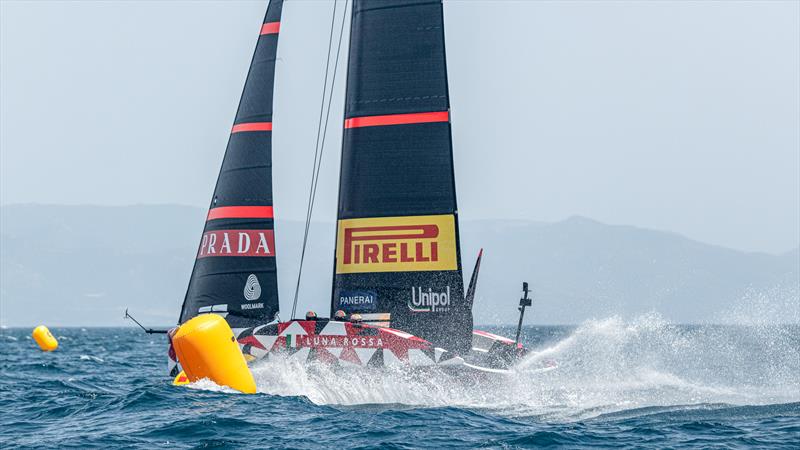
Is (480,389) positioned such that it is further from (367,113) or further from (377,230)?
(367,113)

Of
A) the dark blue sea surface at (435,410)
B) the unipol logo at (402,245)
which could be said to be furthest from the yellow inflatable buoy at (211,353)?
the unipol logo at (402,245)

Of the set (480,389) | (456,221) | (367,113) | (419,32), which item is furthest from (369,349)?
(419,32)

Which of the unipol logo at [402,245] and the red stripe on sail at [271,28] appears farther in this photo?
the red stripe on sail at [271,28]

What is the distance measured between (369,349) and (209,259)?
5.07m

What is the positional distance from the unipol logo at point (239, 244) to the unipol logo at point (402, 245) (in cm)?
202

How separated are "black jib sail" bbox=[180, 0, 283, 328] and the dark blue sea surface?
7.83 ft

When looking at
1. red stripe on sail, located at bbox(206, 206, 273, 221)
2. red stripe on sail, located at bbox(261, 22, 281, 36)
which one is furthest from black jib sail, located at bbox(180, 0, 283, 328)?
red stripe on sail, located at bbox(261, 22, 281, 36)

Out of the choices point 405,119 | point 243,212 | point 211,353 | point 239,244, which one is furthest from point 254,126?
point 211,353

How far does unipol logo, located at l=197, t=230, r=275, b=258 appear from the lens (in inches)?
838

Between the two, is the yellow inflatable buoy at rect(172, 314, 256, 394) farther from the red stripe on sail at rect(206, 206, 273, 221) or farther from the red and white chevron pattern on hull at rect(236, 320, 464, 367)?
the red stripe on sail at rect(206, 206, 273, 221)

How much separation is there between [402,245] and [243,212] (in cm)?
371

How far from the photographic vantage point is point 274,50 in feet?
73.2

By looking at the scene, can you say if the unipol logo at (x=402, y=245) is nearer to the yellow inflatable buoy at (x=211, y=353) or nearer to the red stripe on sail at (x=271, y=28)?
the yellow inflatable buoy at (x=211, y=353)

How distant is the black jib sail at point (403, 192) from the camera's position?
19844 millimetres
